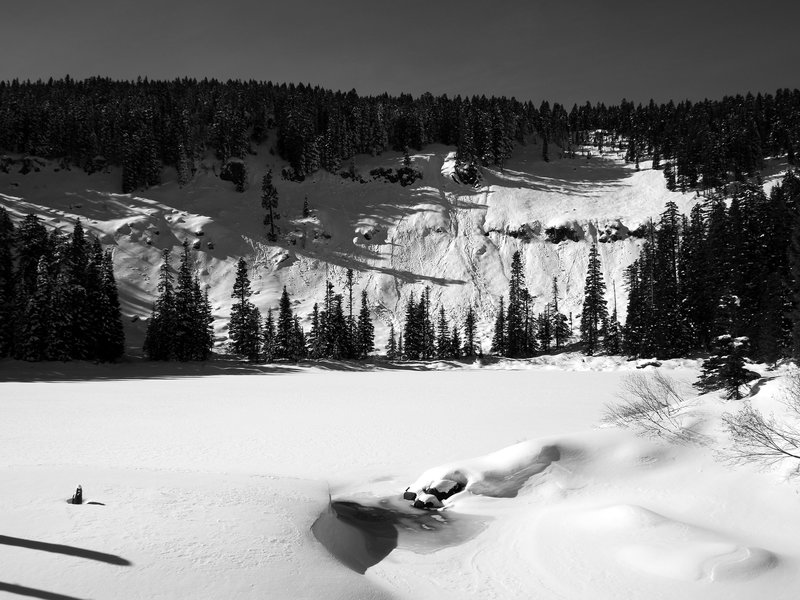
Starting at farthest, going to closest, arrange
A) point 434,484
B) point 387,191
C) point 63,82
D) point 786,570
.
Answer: point 63,82 < point 387,191 < point 434,484 < point 786,570

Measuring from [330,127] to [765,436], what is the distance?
419ft

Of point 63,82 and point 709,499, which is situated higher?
point 63,82

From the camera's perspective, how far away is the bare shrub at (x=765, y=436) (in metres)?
13.3

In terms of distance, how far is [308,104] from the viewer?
13712 centimetres

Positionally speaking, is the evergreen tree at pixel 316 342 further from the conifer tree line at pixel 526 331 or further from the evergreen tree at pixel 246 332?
the conifer tree line at pixel 526 331

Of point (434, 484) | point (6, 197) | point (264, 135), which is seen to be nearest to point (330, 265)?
point (264, 135)

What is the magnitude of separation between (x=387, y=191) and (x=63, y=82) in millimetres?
108933

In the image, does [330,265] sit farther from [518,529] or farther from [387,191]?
[518,529]

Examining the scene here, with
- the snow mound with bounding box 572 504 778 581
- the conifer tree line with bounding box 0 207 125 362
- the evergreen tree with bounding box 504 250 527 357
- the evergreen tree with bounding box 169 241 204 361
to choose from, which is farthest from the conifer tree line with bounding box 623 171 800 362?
the conifer tree line with bounding box 0 207 125 362

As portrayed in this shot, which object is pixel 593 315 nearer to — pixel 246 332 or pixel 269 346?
pixel 269 346

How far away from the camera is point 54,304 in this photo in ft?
171

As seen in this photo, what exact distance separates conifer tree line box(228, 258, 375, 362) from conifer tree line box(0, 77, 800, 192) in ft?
196

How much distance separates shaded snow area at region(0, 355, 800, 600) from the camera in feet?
28.2

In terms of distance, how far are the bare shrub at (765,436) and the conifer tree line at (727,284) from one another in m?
33.0
